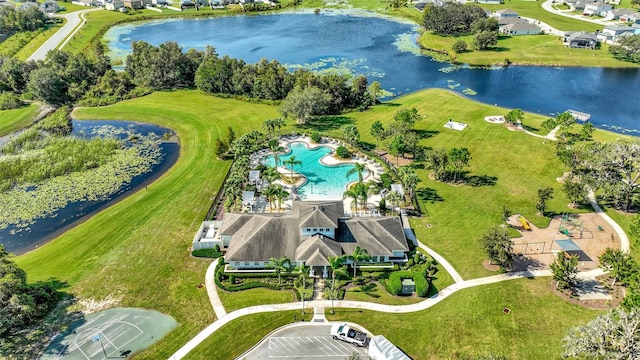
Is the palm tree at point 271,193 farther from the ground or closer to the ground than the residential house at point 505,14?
closer to the ground

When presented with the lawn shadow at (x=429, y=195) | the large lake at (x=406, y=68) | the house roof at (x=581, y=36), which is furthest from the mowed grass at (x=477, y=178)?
the house roof at (x=581, y=36)

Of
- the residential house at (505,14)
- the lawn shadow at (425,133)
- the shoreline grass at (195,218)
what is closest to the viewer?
the shoreline grass at (195,218)

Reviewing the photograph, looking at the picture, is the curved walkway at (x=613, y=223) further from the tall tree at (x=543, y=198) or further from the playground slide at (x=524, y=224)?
the playground slide at (x=524, y=224)

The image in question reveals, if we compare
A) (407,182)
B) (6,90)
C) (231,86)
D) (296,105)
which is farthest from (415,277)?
(6,90)

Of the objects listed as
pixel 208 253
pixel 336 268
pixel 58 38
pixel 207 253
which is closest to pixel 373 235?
pixel 336 268

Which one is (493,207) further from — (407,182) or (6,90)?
(6,90)

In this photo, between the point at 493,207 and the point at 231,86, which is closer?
the point at 493,207
